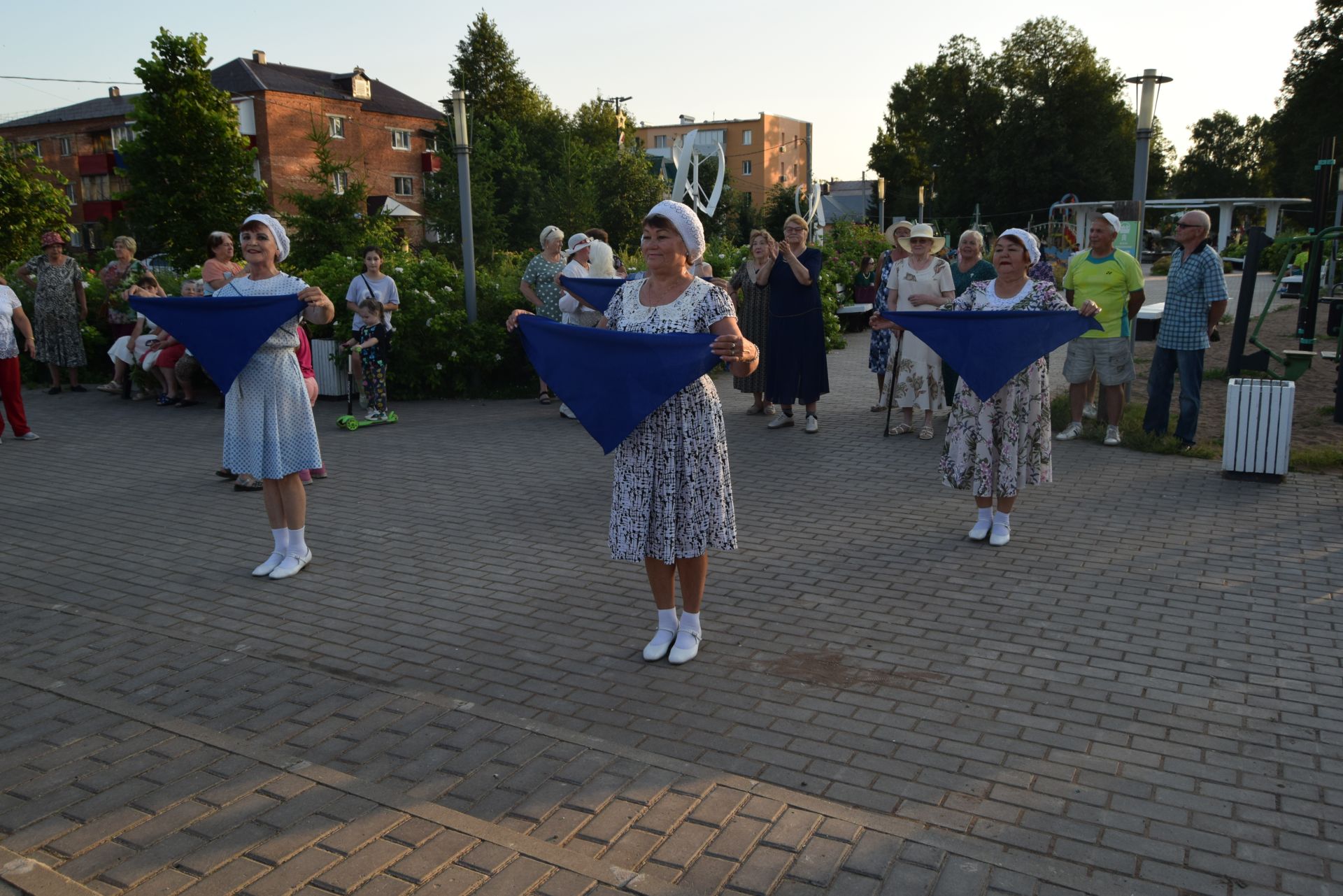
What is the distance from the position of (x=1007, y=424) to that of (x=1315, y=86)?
4696 centimetres

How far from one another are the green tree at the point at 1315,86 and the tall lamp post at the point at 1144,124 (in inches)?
1477

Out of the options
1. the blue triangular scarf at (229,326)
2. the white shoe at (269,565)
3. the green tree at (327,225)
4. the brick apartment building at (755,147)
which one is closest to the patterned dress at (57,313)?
the green tree at (327,225)

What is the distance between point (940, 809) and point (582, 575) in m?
3.06

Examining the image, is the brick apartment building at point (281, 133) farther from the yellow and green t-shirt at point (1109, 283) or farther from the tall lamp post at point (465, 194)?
the yellow and green t-shirt at point (1109, 283)

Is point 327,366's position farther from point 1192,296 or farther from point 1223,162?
point 1223,162

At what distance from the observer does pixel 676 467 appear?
4570 mm

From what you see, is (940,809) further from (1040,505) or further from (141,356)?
(141,356)

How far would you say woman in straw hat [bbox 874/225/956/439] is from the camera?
9773 millimetres

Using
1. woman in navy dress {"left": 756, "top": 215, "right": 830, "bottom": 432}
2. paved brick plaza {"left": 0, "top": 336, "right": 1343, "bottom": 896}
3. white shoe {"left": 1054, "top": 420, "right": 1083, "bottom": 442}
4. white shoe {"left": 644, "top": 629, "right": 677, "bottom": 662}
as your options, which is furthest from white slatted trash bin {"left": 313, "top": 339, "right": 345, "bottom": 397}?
white shoe {"left": 644, "top": 629, "right": 677, "bottom": 662}

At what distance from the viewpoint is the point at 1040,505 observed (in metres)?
7.53

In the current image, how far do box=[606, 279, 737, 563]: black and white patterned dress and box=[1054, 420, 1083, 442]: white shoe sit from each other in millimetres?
6295

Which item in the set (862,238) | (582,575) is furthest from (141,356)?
(862,238)

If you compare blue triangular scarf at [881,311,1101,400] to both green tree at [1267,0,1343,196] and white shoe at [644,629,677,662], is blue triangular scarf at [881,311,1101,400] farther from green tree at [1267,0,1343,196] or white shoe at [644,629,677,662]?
green tree at [1267,0,1343,196]

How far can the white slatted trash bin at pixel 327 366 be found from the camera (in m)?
12.8
